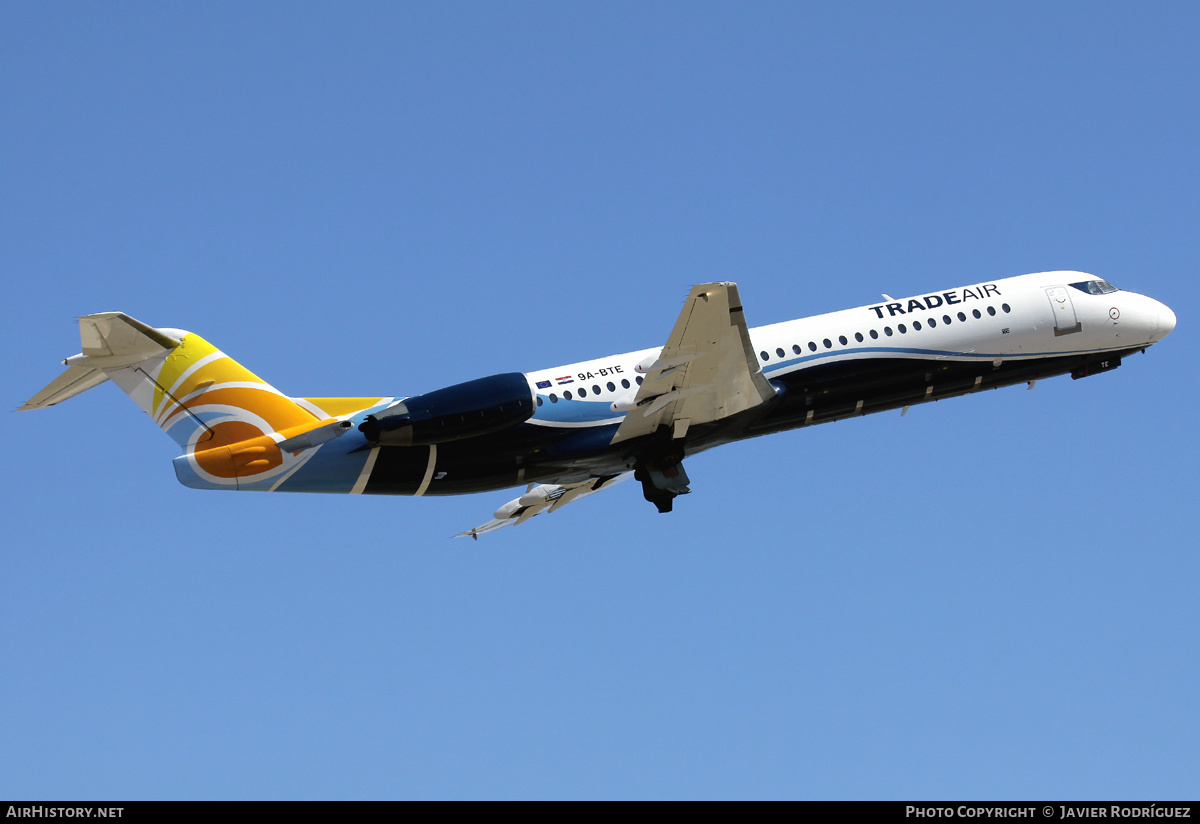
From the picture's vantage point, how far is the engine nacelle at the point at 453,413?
94.2 ft

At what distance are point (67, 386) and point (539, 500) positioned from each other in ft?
44.7

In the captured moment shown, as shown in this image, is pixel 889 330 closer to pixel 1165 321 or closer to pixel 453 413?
pixel 1165 321

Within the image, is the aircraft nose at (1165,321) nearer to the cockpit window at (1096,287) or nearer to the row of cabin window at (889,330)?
the cockpit window at (1096,287)

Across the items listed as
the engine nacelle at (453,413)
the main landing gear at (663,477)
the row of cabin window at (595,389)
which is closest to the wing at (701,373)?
the main landing gear at (663,477)

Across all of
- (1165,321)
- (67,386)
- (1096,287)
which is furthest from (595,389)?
(1165,321)

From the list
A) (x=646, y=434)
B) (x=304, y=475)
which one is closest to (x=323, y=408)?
(x=304, y=475)

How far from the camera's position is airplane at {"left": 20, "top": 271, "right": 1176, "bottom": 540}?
28938 mm

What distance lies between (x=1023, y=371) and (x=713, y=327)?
39.9ft

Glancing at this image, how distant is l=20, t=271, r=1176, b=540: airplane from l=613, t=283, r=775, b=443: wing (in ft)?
0.15

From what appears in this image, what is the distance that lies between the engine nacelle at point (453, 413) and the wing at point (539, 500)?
7.09 m

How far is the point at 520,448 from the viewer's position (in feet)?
102

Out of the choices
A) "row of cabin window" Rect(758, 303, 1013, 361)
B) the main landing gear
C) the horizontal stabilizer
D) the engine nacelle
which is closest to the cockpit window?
"row of cabin window" Rect(758, 303, 1013, 361)

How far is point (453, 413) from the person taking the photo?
28750 mm
